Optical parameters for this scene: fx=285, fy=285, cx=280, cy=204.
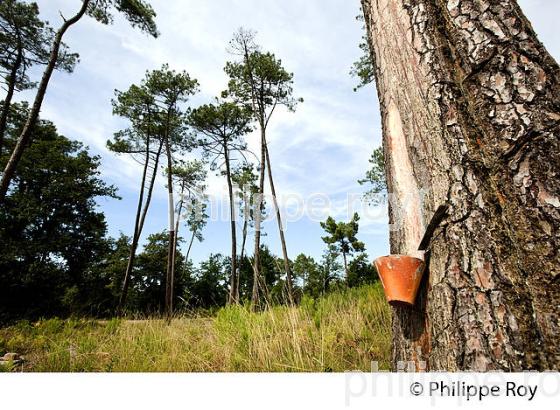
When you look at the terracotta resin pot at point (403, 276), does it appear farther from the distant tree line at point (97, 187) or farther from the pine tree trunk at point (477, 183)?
the distant tree line at point (97, 187)

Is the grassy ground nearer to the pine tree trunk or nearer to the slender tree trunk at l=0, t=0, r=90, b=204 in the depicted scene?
the pine tree trunk

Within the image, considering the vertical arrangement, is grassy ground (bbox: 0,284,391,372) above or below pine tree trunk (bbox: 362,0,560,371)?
below

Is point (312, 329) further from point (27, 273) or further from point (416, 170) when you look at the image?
point (27, 273)

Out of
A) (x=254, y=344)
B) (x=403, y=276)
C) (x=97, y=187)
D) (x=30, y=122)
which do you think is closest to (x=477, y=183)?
(x=403, y=276)

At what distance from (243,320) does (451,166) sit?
305cm

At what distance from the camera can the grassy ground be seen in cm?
262

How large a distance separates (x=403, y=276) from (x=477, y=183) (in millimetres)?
389

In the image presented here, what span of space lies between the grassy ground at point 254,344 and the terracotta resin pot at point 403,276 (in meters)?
1.47

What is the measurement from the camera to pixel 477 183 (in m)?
0.92

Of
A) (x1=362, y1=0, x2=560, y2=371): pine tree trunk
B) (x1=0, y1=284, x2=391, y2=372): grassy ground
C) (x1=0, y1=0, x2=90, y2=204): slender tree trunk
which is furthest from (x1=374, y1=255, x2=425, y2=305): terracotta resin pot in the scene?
(x1=0, y1=0, x2=90, y2=204): slender tree trunk

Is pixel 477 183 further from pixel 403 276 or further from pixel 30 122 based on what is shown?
pixel 30 122

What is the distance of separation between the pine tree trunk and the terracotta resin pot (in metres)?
0.04

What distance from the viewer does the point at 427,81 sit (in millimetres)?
1095

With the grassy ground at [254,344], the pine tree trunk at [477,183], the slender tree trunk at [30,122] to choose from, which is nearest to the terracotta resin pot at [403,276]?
the pine tree trunk at [477,183]
